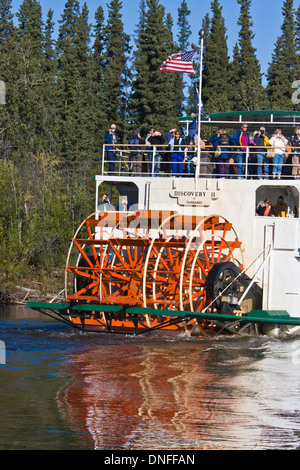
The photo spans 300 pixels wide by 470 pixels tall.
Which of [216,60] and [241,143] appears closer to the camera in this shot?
[241,143]

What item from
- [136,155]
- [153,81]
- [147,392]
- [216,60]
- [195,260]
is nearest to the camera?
[147,392]

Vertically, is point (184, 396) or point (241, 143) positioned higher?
point (241, 143)

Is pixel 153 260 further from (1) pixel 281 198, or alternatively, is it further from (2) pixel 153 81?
(2) pixel 153 81

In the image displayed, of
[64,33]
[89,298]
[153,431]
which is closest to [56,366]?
[89,298]

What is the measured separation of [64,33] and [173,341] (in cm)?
4925

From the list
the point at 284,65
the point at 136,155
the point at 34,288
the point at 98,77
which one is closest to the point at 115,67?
the point at 98,77

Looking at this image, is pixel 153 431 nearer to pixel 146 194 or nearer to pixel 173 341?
pixel 173 341

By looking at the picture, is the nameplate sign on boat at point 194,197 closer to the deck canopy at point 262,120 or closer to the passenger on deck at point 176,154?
the passenger on deck at point 176,154

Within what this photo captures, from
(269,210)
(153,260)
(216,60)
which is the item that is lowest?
(153,260)

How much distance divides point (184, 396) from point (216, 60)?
45.4m

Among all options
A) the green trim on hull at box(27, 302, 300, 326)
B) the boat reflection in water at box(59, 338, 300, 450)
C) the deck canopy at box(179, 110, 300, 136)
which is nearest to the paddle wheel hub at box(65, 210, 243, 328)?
the green trim on hull at box(27, 302, 300, 326)

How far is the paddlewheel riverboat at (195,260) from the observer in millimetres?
16547

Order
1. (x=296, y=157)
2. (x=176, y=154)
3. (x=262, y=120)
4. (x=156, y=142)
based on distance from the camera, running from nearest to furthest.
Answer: (x=296, y=157) < (x=176, y=154) < (x=156, y=142) < (x=262, y=120)

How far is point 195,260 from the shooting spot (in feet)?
52.9
